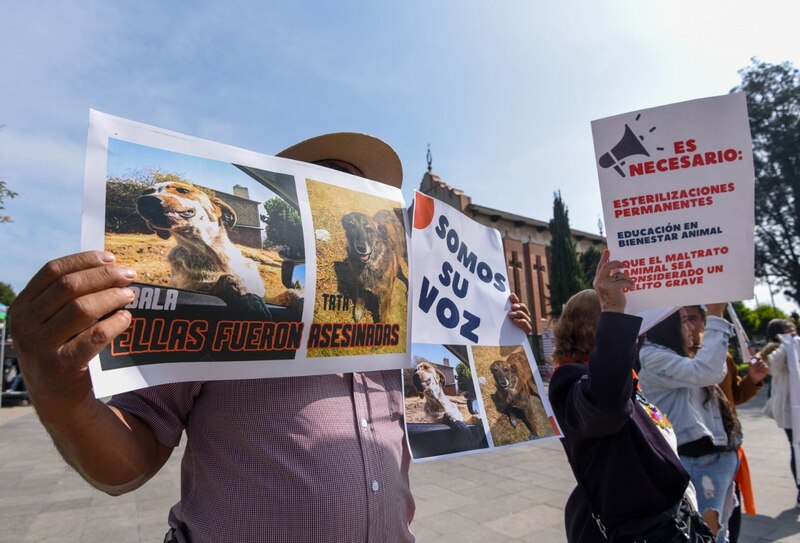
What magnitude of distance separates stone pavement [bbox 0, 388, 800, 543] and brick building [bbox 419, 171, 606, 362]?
28202 millimetres

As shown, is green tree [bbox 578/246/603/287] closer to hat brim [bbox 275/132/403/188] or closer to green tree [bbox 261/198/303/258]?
hat brim [bbox 275/132/403/188]

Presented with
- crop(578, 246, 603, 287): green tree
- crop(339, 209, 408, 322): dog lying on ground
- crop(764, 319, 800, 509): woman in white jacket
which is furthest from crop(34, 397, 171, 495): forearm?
crop(578, 246, 603, 287): green tree

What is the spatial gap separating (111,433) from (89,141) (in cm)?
67

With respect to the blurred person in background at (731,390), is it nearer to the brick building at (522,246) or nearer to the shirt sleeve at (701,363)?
the shirt sleeve at (701,363)

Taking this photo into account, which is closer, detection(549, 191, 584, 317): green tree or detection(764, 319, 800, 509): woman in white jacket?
detection(764, 319, 800, 509): woman in white jacket

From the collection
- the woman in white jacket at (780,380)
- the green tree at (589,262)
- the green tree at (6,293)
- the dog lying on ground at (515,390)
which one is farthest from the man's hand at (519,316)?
the green tree at (6,293)

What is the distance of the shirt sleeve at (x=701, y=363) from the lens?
2.57m

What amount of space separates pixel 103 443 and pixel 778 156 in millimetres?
30405

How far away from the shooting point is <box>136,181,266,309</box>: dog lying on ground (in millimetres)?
1084

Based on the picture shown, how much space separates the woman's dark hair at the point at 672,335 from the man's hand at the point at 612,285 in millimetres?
1257

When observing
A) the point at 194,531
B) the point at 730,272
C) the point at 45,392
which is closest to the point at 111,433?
the point at 45,392

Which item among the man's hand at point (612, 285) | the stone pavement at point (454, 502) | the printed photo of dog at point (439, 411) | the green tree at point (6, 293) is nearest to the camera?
the printed photo of dog at point (439, 411)

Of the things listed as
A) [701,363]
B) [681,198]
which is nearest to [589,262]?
[701,363]

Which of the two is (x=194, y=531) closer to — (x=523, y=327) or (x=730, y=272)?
(x=523, y=327)
